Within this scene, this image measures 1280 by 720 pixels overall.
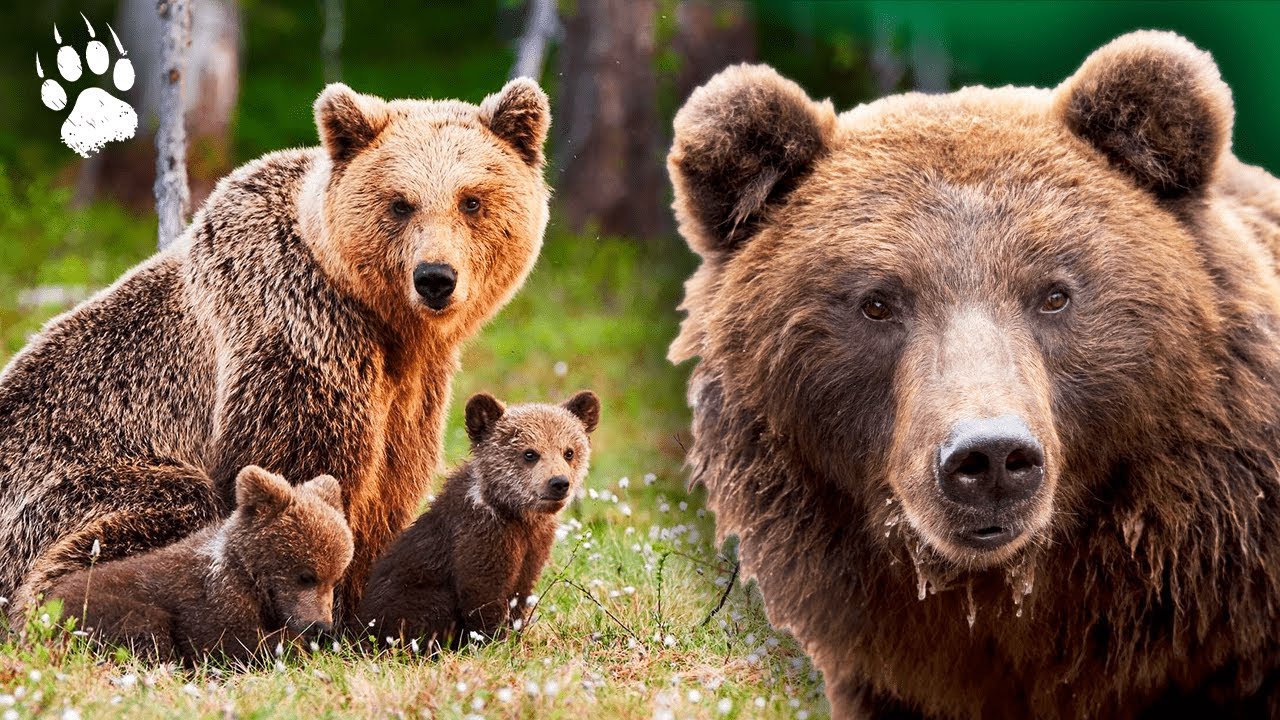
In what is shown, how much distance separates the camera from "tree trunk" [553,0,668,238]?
29.6 ft

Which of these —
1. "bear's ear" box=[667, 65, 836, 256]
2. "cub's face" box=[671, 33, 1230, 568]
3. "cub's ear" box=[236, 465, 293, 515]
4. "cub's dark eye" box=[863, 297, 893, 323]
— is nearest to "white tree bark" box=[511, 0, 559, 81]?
"cub's ear" box=[236, 465, 293, 515]

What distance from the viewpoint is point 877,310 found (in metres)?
3.64

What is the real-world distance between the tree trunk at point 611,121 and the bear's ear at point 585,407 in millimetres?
3393

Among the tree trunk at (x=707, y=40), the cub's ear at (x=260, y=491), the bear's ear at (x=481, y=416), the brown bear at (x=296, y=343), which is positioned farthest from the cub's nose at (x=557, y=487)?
the tree trunk at (x=707, y=40)

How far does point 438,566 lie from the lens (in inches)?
203

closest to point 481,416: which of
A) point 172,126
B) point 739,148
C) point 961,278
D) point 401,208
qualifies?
point 401,208

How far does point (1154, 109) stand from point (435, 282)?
2.32 m

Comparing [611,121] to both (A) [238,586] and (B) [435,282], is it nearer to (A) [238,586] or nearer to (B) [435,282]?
(B) [435,282]

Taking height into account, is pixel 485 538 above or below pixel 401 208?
below

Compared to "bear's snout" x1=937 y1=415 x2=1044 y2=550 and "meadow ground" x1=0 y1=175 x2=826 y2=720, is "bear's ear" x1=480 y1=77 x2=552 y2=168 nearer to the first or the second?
"meadow ground" x1=0 y1=175 x2=826 y2=720

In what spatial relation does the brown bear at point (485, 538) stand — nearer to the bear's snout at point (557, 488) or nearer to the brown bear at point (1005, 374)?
the bear's snout at point (557, 488)

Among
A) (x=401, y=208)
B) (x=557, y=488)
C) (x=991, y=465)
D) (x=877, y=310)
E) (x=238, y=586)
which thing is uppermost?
(x=401, y=208)

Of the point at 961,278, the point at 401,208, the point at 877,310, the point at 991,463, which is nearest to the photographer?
the point at 991,463

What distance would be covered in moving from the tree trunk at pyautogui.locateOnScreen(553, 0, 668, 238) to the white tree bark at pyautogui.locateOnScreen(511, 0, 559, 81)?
2.20ft
